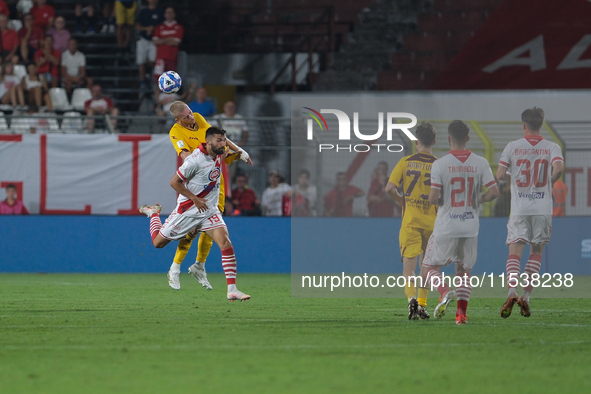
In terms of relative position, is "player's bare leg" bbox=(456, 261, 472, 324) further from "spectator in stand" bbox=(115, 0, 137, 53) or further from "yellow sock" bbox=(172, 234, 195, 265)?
"spectator in stand" bbox=(115, 0, 137, 53)

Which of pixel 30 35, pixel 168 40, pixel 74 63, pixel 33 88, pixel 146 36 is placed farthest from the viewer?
pixel 146 36

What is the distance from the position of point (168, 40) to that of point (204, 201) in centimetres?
1120

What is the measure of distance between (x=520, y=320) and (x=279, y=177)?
858cm

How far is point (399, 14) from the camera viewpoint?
22.1 meters

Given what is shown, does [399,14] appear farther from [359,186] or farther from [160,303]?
[160,303]

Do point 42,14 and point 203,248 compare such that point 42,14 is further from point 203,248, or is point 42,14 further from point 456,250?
→ point 456,250

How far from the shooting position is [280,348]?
21.9ft

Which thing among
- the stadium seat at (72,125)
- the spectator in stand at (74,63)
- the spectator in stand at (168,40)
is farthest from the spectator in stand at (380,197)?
the spectator in stand at (74,63)

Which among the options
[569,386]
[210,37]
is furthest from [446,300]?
[210,37]

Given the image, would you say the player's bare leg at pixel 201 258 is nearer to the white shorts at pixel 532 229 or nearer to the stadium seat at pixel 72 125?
the white shorts at pixel 532 229

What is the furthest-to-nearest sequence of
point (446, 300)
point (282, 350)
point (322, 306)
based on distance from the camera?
point (322, 306) → point (446, 300) → point (282, 350)

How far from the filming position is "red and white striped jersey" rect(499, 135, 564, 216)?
8.90 m

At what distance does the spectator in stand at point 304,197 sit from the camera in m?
16.2

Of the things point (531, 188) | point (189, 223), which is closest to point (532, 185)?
point (531, 188)
